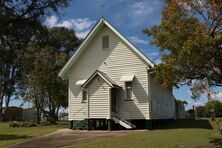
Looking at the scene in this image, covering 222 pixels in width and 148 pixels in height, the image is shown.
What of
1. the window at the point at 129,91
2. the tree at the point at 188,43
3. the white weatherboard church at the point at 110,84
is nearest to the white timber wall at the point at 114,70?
the white weatherboard church at the point at 110,84

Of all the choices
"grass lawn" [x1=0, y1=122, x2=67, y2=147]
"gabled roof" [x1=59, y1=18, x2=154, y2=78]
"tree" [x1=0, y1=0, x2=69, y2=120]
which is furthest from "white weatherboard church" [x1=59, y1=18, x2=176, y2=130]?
"tree" [x1=0, y1=0, x2=69, y2=120]

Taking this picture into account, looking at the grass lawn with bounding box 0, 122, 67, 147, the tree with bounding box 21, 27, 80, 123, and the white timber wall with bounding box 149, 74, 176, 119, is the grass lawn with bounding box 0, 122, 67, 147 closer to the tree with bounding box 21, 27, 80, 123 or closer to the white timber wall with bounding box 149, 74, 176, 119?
the white timber wall with bounding box 149, 74, 176, 119

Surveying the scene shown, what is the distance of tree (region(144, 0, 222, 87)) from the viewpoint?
1383cm

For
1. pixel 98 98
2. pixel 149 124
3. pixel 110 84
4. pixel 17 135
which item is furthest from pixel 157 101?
pixel 17 135

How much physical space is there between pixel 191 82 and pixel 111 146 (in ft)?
16.9

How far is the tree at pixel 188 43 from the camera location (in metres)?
13.8

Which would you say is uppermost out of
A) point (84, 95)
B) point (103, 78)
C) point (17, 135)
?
point (103, 78)

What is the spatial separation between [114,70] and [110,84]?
2.47 meters

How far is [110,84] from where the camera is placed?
81.1 ft

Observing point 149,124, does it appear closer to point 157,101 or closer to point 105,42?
point 157,101

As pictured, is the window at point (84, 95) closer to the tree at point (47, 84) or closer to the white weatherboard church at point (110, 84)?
the white weatherboard church at point (110, 84)

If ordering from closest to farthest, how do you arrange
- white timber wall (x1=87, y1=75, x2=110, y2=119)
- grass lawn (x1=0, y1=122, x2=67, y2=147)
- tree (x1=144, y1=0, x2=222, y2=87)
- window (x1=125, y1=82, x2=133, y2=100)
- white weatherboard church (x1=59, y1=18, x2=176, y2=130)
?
1. tree (x1=144, y1=0, x2=222, y2=87)
2. grass lawn (x1=0, y1=122, x2=67, y2=147)
3. white timber wall (x1=87, y1=75, x2=110, y2=119)
4. white weatherboard church (x1=59, y1=18, x2=176, y2=130)
5. window (x1=125, y1=82, x2=133, y2=100)

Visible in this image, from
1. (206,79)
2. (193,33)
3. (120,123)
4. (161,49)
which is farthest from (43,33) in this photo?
(120,123)

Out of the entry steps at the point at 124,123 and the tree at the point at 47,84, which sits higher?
the tree at the point at 47,84
